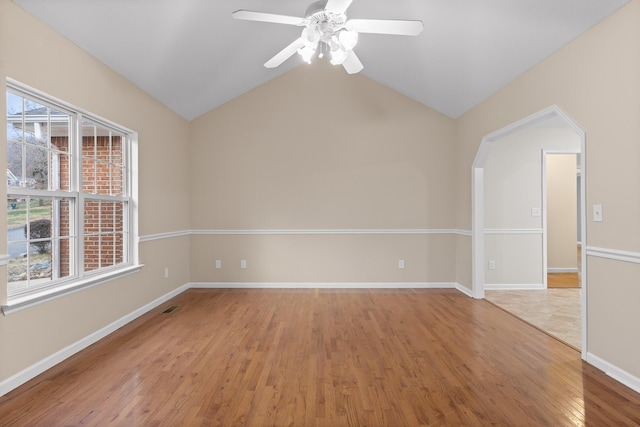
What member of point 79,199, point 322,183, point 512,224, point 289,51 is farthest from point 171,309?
point 512,224

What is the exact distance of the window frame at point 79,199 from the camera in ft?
8.35

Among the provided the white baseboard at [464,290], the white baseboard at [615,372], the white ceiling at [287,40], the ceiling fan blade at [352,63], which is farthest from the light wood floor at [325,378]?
the white ceiling at [287,40]

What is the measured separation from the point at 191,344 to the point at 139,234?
1.60 metres

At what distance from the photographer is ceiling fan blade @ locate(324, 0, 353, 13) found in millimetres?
2279

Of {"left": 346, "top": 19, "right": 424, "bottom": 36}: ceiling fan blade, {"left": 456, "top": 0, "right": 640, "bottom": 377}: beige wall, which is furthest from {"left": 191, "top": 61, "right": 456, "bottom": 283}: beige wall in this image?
{"left": 346, "top": 19, "right": 424, "bottom": 36}: ceiling fan blade

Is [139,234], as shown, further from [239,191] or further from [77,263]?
[239,191]

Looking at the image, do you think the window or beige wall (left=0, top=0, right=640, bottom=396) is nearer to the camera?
the window

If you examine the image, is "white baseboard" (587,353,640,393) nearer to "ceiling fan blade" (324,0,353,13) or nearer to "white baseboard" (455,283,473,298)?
"white baseboard" (455,283,473,298)

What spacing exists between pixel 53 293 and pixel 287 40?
12.0 feet

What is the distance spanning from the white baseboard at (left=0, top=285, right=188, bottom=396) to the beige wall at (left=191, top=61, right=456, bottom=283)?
1923 mm

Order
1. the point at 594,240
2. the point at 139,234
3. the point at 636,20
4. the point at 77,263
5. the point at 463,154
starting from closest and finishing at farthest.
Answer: the point at 636,20 < the point at 594,240 < the point at 77,263 < the point at 139,234 < the point at 463,154

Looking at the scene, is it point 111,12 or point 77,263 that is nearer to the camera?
point 111,12

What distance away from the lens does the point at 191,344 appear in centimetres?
322

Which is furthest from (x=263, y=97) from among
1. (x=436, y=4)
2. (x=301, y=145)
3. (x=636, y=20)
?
(x=636, y=20)
